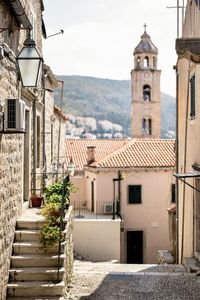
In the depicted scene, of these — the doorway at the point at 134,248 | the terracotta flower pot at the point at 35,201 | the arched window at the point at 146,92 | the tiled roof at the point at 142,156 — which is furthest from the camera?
the arched window at the point at 146,92

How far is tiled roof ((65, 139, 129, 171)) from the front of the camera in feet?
110

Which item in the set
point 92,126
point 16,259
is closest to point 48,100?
point 16,259

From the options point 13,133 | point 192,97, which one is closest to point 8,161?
point 13,133

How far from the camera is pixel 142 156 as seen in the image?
2738 cm

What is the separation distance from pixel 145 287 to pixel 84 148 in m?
25.6

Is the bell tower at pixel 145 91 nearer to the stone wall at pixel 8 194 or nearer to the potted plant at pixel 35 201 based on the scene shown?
the potted plant at pixel 35 201

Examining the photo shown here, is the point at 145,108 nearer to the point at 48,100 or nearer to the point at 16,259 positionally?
the point at 48,100

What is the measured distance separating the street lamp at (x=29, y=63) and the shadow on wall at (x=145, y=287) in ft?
15.7

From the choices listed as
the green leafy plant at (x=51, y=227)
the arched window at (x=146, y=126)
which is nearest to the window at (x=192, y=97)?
the green leafy plant at (x=51, y=227)

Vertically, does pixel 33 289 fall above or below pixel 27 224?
below

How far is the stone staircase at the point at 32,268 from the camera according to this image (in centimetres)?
878

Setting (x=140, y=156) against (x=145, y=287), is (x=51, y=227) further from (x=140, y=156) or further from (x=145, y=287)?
(x=140, y=156)

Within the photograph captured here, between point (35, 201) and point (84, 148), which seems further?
point (84, 148)

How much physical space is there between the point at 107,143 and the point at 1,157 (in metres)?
27.8
